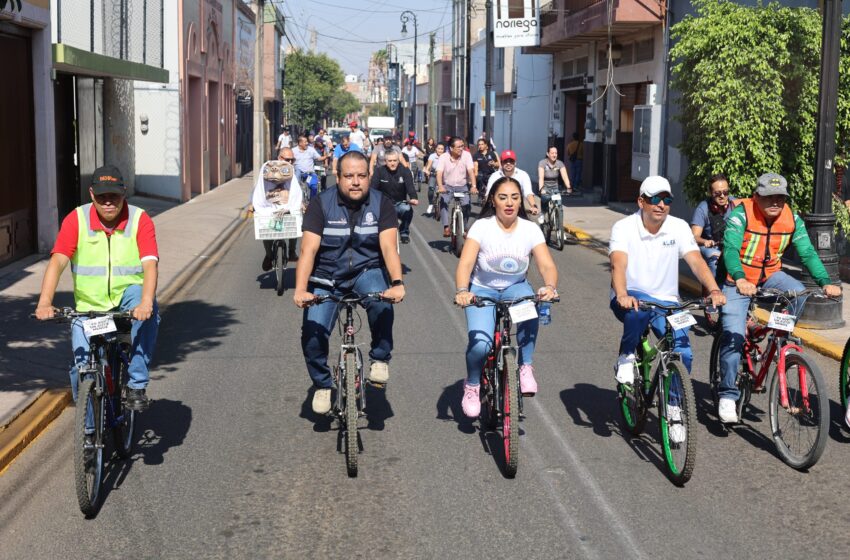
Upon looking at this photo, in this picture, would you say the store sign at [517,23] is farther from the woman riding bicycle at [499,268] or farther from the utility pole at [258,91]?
the woman riding bicycle at [499,268]

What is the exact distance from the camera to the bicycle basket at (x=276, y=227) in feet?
44.7

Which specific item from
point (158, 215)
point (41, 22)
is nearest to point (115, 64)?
point (41, 22)

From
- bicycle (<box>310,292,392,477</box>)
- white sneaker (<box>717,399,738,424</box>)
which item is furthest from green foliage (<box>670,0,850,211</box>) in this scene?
bicycle (<box>310,292,392,477</box>)

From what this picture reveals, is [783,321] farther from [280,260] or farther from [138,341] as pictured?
[280,260]

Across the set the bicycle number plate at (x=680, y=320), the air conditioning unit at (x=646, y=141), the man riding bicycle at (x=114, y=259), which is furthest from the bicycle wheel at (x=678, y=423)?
the air conditioning unit at (x=646, y=141)

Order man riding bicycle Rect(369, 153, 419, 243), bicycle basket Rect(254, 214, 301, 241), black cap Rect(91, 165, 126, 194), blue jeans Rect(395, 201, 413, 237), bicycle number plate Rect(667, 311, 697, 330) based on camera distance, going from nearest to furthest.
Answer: black cap Rect(91, 165, 126, 194), bicycle number plate Rect(667, 311, 697, 330), bicycle basket Rect(254, 214, 301, 241), man riding bicycle Rect(369, 153, 419, 243), blue jeans Rect(395, 201, 413, 237)

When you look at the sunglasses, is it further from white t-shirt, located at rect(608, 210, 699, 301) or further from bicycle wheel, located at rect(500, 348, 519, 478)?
bicycle wheel, located at rect(500, 348, 519, 478)

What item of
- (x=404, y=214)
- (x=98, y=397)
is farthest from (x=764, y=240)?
(x=404, y=214)

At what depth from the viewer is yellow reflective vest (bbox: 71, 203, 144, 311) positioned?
6422 millimetres

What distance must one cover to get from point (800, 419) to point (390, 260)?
106 inches

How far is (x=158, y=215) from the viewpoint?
86.3ft

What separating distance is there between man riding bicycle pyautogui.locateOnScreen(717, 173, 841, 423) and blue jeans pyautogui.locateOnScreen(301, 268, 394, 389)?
227 centimetres

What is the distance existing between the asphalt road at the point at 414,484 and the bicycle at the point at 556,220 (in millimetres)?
9860

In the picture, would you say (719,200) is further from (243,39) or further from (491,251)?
(243,39)
